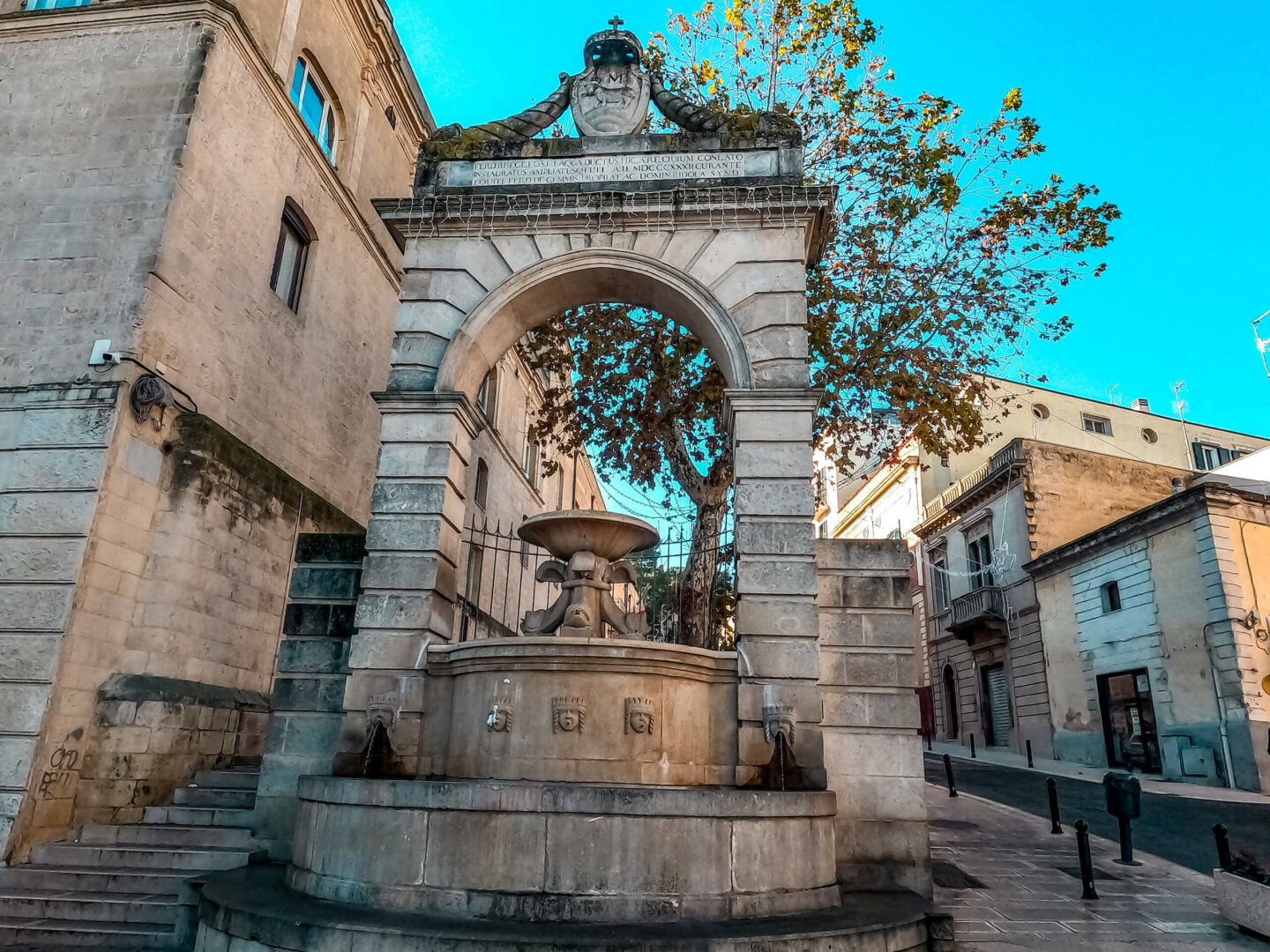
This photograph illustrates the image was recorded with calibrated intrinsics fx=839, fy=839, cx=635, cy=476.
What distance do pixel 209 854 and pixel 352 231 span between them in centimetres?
1180

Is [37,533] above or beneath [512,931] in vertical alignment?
above

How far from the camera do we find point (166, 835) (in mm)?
8648

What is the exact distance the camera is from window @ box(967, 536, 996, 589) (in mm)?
28438

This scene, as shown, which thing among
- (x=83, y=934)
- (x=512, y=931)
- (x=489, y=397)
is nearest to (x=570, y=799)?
(x=512, y=931)

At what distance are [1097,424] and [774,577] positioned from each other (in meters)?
30.0

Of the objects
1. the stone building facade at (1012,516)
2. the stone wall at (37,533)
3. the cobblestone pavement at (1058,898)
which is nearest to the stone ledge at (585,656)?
the cobblestone pavement at (1058,898)

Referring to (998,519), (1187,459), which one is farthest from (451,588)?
(1187,459)

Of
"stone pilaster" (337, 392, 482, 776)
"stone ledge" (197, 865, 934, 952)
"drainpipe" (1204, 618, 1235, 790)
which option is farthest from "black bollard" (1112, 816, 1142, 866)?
"drainpipe" (1204, 618, 1235, 790)

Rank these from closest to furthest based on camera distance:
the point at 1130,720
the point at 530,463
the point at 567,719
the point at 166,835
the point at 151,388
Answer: the point at 567,719 < the point at 166,835 < the point at 151,388 < the point at 1130,720 < the point at 530,463

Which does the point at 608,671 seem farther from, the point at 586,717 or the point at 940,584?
the point at 940,584

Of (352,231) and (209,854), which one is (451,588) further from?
(352,231)

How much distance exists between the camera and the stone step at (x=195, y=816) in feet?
29.7

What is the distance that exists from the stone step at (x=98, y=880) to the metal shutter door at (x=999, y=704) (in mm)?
25653

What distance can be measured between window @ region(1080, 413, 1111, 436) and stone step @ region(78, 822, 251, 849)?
32.5m
